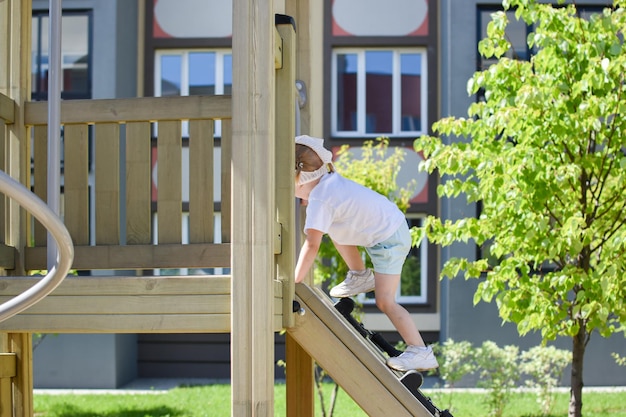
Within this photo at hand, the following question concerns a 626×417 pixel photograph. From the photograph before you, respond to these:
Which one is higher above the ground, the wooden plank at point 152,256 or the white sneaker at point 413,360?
the wooden plank at point 152,256

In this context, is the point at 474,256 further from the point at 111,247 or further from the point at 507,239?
the point at 111,247

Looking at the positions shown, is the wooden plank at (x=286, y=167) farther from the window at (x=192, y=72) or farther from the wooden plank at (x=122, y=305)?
the window at (x=192, y=72)

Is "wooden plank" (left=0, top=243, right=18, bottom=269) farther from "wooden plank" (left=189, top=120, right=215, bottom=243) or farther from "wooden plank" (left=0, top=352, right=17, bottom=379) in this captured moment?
"wooden plank" (left=189, top=120, right=215, bottom=243)

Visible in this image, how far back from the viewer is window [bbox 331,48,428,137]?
1641 centimetres

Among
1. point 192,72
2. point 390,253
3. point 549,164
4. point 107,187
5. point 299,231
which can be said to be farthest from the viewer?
point 192,72

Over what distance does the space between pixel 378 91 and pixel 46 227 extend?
14.1 metres

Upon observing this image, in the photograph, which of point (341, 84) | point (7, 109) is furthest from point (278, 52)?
point (341, 84)

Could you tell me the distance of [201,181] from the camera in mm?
4277

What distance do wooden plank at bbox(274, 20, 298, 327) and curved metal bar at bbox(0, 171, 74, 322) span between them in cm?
148

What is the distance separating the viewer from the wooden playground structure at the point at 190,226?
3.68 m

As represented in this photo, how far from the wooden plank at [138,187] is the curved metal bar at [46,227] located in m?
1.43

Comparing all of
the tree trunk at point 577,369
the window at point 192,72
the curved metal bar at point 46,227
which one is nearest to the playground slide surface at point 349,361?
the curved metal bar at point 46,227

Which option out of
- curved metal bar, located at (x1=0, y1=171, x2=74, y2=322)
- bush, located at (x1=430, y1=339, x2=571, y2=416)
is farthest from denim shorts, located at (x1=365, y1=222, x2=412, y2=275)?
bush, located at (x1=430, y1=339, x2=571, y2=416)

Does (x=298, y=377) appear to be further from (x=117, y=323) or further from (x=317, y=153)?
(x=117, y=323)
